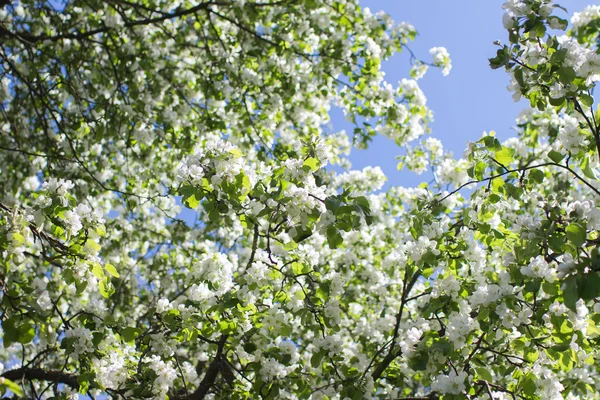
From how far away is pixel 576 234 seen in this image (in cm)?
201

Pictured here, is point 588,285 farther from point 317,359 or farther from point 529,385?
point 317,359

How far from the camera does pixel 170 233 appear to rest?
643cm

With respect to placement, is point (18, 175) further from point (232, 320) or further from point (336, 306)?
point (336, 306)

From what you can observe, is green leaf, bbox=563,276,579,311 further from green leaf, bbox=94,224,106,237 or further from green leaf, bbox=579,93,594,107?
green leaf, bbox=94,224,106,237

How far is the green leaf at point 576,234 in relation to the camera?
6.53 feet

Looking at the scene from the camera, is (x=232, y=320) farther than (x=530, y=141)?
No

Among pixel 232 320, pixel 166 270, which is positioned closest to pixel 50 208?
pixel 232 320

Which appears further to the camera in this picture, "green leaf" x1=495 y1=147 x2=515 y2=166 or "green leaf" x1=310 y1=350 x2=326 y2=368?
"green leaf" x1=310 y1=350 x2=326 y2=368

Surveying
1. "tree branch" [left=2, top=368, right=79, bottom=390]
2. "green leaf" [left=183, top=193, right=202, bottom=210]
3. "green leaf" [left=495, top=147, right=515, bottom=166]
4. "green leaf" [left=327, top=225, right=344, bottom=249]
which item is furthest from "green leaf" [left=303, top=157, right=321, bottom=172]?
"tree branch" [left=2, top=368, right=79, bottom=390]

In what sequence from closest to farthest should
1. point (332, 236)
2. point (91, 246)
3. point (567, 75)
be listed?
point (567, 75) → point (332, 236) → point (91, 246)

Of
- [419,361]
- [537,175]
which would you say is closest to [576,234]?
[537,175]

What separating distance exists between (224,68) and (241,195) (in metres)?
3.24

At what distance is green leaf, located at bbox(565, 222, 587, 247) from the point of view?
6.53 ft

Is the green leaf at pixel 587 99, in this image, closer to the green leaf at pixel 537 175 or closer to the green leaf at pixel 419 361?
the green leaf at pixel 537 175
